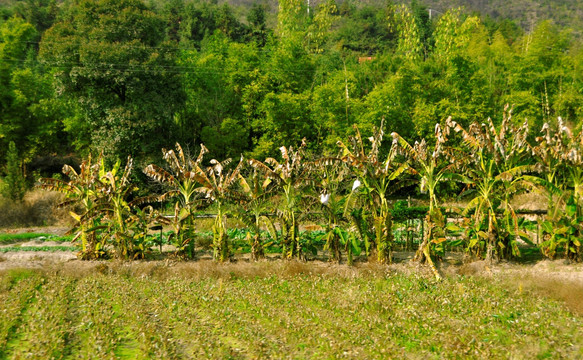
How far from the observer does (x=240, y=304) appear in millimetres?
10484

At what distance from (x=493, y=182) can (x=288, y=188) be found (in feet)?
18.2

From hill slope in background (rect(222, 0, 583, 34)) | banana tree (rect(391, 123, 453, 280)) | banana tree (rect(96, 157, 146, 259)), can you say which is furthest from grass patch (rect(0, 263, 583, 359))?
hill slope in background (rect(222, 0, 583, 34))

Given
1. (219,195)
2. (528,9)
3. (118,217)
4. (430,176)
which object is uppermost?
(528,9)

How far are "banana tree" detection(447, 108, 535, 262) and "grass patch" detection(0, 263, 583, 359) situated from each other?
211 cm

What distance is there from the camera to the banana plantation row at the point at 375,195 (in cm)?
1365

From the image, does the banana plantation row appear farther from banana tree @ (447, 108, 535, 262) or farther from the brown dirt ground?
the brown dirt ground

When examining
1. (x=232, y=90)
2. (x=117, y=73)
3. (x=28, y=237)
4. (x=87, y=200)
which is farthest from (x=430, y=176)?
(x=232, y=90)

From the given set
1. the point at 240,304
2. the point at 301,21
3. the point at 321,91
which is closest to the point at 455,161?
the point at 240,304

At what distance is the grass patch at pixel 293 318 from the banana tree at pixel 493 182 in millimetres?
2106

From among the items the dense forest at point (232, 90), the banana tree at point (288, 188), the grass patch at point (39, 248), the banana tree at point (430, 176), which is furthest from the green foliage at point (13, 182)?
the banana tree at point (430, 176)

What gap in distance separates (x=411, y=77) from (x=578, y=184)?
15865mm

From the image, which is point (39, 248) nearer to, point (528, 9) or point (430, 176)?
point (430, 176)

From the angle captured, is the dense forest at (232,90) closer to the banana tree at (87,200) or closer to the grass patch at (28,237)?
the grass patch at (28,237)

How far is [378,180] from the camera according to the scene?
14.5 metres
